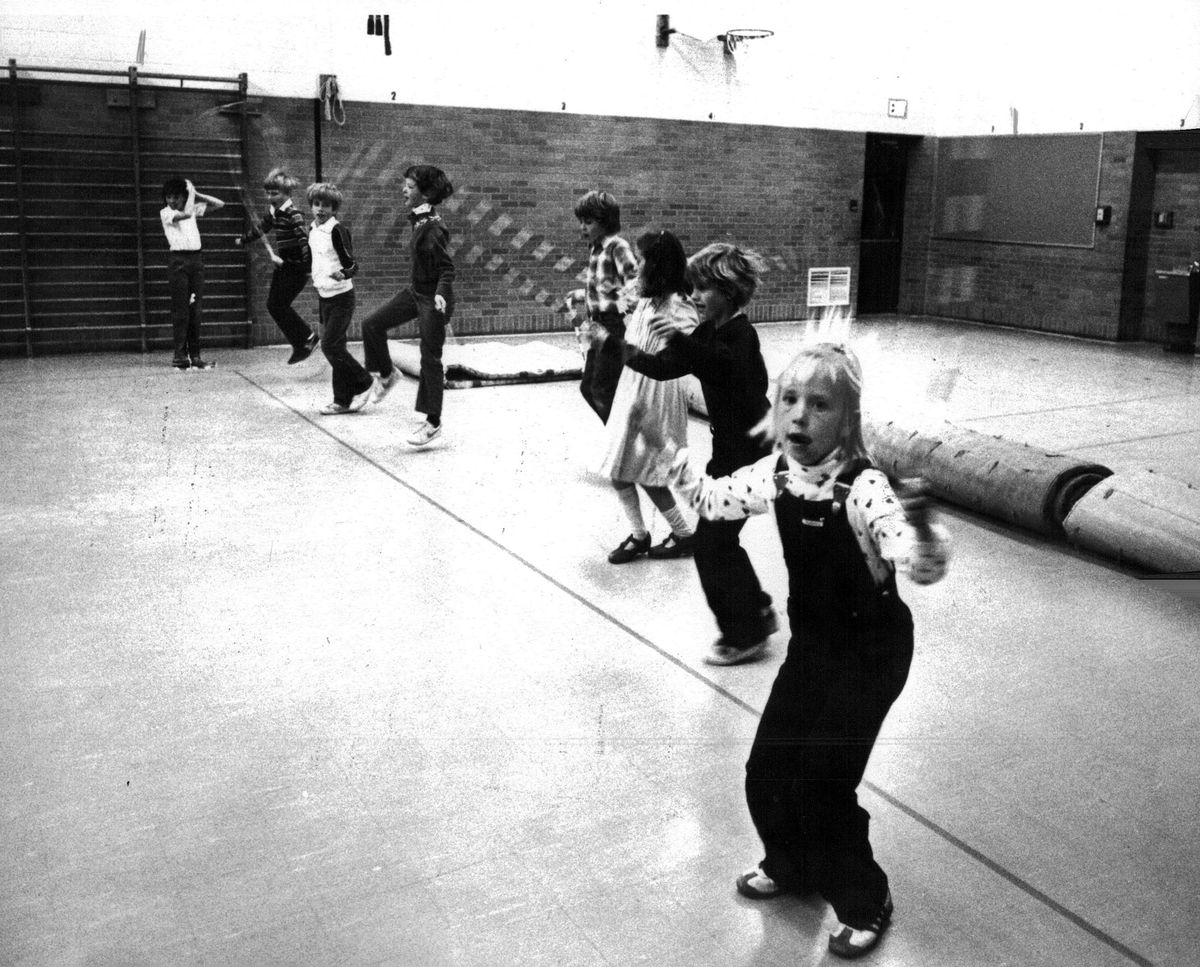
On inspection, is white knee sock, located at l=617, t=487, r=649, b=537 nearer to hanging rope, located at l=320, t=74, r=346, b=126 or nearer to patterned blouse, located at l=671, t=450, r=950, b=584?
patterned blouse, located at l=671, t=450, r=950, b=584

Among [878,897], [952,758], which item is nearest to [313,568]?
[952,758]

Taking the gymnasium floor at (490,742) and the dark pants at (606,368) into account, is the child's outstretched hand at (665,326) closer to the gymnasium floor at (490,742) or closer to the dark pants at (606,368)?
the gymnasium floor at (490,742)

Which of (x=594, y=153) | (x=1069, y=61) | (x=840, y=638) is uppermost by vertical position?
(x=1069, y=61)

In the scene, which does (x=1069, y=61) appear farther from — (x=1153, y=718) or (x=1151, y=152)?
(x=1153, y=718)

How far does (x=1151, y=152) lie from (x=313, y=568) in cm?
1203

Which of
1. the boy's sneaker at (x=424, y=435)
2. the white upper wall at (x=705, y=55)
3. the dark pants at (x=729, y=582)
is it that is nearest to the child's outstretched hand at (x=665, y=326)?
the dark pants at (x=729, y=582)

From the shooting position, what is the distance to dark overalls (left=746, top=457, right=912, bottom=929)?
261cm

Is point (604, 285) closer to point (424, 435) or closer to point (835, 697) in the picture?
point (424, 435)

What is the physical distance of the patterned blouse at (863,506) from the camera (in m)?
2.38

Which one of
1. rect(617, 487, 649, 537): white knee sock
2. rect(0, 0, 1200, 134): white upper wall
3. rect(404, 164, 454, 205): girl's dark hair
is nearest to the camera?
rect(617, 487, 649, 537): white knee sock

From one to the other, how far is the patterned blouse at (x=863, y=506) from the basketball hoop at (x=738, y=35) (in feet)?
41.8

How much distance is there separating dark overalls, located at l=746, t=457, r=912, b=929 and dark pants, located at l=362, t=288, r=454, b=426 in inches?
190

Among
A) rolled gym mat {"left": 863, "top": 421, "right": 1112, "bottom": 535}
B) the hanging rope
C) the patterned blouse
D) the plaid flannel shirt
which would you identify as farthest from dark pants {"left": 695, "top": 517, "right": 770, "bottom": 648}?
the hanging rope

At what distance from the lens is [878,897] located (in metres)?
2.63
